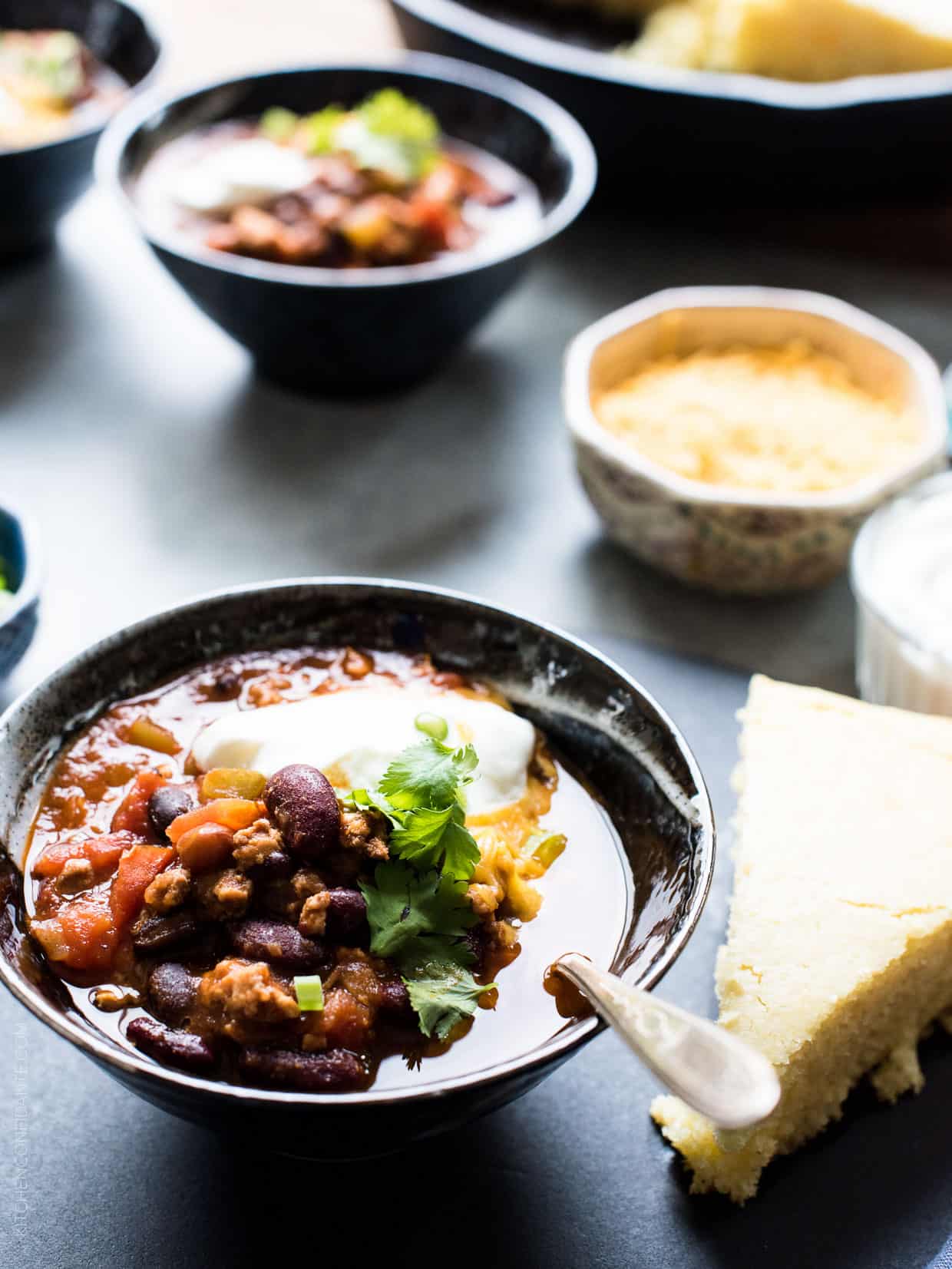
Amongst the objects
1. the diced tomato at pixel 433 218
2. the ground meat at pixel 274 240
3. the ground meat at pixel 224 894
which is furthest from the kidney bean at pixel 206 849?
the diced tomato at pixel 433 218

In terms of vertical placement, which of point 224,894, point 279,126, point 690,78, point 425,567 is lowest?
point 425,567

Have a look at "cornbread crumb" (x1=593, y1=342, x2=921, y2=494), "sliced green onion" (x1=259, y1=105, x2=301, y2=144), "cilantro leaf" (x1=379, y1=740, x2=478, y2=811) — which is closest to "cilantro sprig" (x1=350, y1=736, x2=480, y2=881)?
"cilantro leaf" (x1=379, y1=740, x2=478, y2=811)

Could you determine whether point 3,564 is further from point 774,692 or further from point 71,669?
point 774,692

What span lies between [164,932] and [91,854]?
197 millimetres

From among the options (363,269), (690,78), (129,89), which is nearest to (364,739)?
(363,269)

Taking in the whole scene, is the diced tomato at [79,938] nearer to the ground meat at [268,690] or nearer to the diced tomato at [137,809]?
the diced tomato at [137,809]

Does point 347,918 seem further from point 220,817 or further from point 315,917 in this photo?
point 220,817

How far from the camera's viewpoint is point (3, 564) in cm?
263

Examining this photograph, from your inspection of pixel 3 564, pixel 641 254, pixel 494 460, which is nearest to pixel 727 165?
pixel 641 254

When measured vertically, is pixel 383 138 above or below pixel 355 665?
above

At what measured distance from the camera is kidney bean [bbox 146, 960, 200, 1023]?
1657 mm

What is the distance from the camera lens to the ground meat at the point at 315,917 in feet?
5.50

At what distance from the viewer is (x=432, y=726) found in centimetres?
195

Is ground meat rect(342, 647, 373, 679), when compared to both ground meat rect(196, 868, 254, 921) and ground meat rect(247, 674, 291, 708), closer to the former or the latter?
ground meat rect(247, 674, 291, 708)
